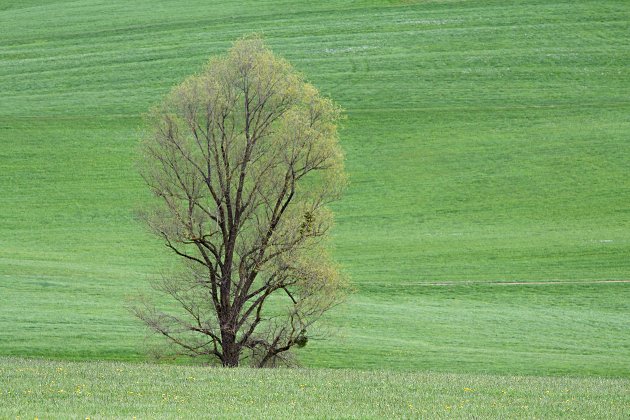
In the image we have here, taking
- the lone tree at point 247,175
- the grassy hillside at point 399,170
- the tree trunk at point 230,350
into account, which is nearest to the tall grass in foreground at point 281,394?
the tree trunk at point 230,350

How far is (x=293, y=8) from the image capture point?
77750 mm

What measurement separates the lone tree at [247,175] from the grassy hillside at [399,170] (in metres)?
2.21

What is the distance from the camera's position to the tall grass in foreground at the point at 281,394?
1572cm

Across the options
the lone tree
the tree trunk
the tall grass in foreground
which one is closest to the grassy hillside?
the lone tree

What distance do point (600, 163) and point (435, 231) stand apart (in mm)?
12201

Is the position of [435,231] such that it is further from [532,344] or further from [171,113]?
[171,113]

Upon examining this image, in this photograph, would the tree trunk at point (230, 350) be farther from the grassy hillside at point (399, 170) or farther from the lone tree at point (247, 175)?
the grassy hillside at point (399, 170)

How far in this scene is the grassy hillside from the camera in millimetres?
Answer: 30219

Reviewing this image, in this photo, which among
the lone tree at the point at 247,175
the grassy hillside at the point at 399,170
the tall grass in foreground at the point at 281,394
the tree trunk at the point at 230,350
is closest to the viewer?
the tall grass in foreground at the point at 281,394

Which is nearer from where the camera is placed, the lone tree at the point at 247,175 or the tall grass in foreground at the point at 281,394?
the tall grass in foreground at the point at 281,394

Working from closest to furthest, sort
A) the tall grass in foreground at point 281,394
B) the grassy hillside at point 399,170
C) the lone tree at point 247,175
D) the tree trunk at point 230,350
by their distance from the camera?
1. the tall grass in foreground at point 281,394
2. the lone tree at point 247,175
3. the tree trunk at point 230,350
4. the grassy hillside at point 399,170

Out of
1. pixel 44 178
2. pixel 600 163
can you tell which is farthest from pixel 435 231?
pixel 44 178

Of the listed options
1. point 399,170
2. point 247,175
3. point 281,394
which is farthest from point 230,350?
point 399,170

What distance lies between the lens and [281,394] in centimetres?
1756
